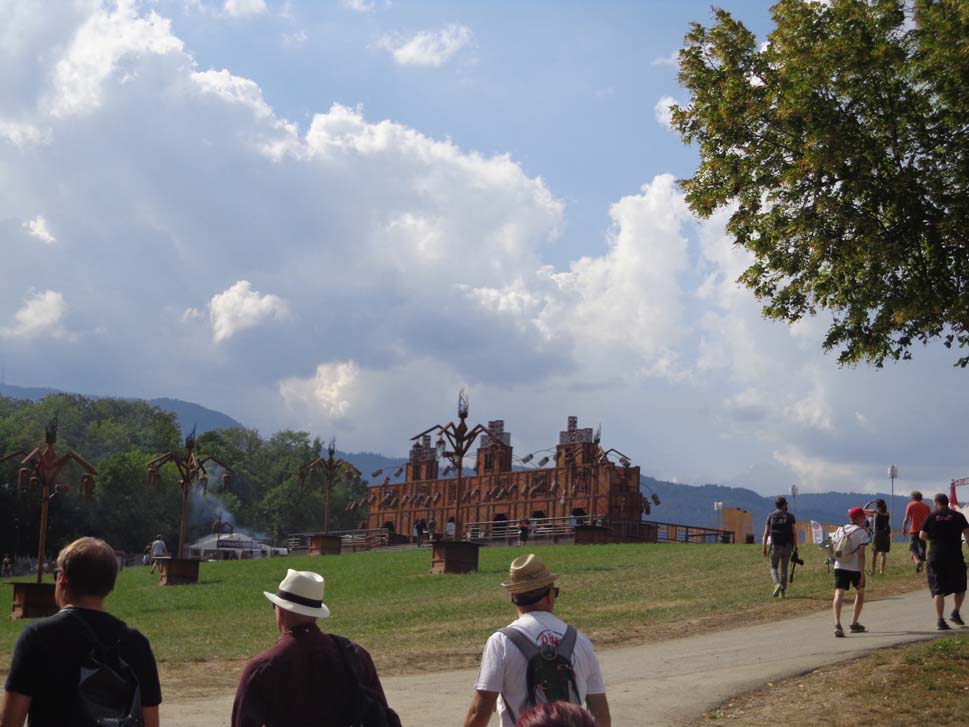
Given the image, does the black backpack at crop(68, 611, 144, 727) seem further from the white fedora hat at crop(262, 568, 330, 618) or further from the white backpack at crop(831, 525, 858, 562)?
the white backpack at crop(831, 525, 858, 562)

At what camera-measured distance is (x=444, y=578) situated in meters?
31.2

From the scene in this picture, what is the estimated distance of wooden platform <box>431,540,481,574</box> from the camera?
32781 millimetres

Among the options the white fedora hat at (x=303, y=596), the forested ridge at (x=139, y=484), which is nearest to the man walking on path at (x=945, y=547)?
the white fedora hat at (x=303, y=596)

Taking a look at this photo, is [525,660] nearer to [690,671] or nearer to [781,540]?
[690,671]

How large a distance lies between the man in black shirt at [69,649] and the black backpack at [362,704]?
0.90 m

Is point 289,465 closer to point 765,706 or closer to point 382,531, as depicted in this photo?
point 382,531

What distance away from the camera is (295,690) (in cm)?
516

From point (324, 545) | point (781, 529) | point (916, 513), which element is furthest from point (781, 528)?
point (324, 545)

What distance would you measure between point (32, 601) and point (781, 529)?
16.9 meters

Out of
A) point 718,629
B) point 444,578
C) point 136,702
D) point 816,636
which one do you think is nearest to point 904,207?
point 816,636

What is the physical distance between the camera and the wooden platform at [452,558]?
108ft

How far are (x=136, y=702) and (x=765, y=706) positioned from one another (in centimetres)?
889

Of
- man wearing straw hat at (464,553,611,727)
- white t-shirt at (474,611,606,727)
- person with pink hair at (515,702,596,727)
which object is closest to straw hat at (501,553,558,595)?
man wearing straw hat at (464,553,611,727)

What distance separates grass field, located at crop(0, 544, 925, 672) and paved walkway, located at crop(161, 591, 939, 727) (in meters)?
1.33
